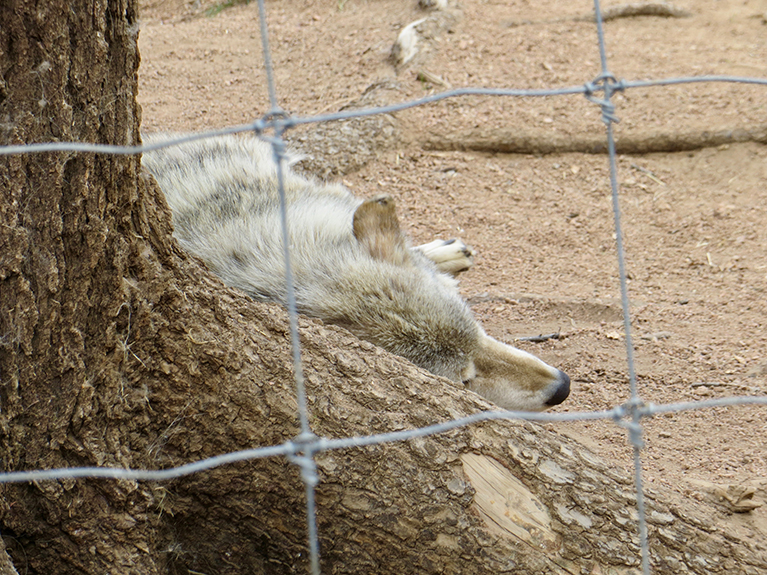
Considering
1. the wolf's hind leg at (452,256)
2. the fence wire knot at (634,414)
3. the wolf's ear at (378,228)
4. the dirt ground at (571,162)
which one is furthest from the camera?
the wolf's hind leg at (452,256)

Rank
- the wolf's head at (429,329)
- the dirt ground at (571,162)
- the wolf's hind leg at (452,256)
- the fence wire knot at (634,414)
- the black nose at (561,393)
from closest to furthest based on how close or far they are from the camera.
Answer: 1. the fence wire knot at (634,414)
2. the wolf's head at (429,329)
3. the black nose at (561,393)
4. the dirt ground at (571,162)
5. the wolf's hind leg at (452,256)

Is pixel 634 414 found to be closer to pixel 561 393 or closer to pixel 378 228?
pixel 561 393

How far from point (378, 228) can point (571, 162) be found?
2848 millimetres

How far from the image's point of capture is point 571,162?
546 centimetres

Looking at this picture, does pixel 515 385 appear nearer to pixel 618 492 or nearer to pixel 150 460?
pixel 618 492

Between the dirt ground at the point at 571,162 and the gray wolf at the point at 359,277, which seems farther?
the dirt ground at the point at 571,162

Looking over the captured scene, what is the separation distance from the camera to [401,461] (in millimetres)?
1990

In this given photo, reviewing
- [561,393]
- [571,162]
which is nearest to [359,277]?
[561,393]

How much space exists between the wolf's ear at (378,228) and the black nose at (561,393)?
820 mm

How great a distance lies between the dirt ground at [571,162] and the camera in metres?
3.32

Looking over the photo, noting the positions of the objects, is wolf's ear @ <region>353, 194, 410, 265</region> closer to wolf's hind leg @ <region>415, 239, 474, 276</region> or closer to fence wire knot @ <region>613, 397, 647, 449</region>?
wolf's hind leg @ <region>415, 239, 474, 276</region>

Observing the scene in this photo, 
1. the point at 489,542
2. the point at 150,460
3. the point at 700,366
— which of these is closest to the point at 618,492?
the point at 489,542

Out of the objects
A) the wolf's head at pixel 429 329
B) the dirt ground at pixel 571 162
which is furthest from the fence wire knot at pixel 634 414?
the wolf's head at pixel 429 329

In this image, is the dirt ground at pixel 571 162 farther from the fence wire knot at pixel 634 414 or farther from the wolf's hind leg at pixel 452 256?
the fence wire knot at pixel 634 414
